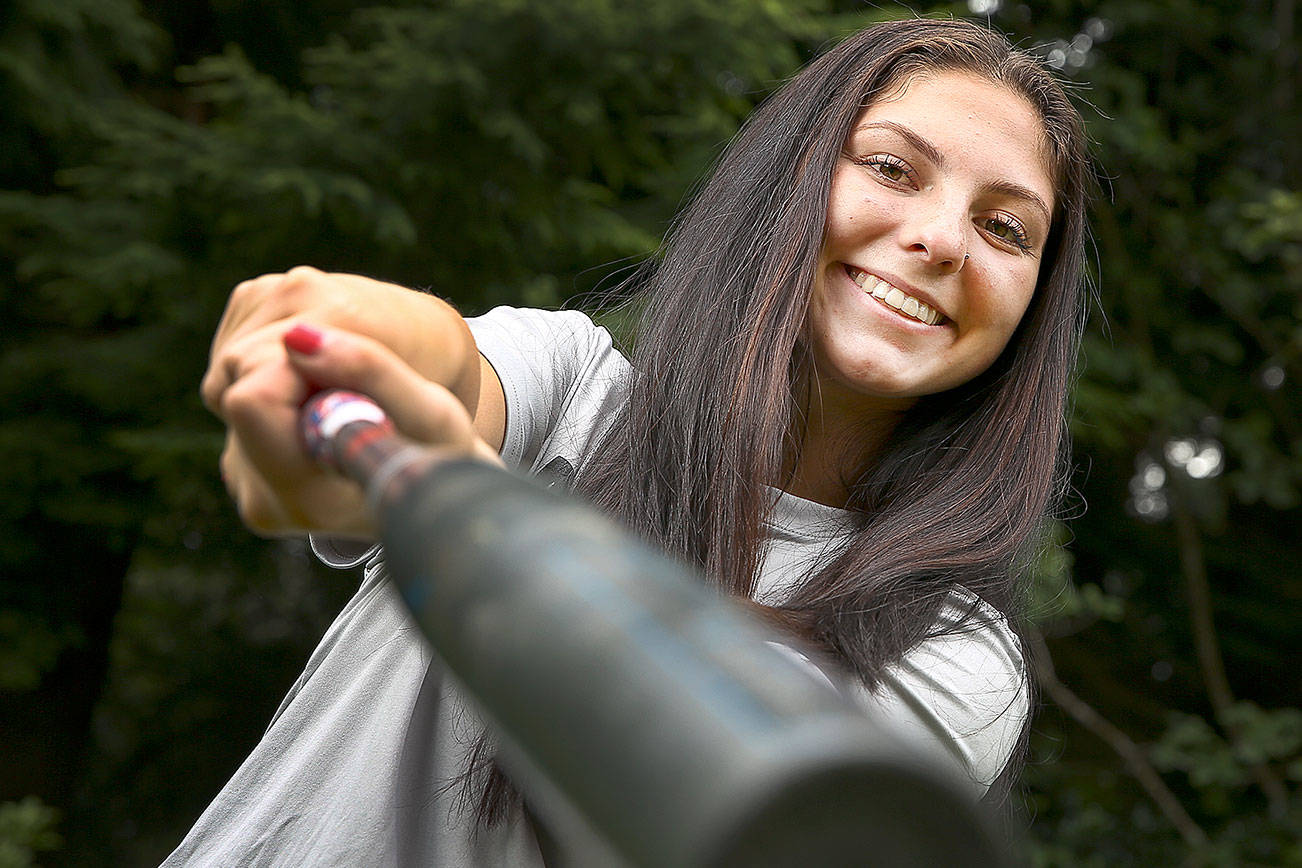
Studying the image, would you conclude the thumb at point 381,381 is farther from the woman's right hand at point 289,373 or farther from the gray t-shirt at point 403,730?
the gray t-shirt at point 403,730

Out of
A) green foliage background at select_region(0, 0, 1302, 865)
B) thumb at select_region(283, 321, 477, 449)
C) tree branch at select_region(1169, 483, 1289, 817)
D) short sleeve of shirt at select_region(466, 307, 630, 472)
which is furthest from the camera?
tree branch at select_region(1169, 483, 1289, 817)

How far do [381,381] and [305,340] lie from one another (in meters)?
0.06

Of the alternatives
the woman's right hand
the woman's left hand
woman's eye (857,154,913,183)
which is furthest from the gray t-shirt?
woman's eye (857,154,913,183)

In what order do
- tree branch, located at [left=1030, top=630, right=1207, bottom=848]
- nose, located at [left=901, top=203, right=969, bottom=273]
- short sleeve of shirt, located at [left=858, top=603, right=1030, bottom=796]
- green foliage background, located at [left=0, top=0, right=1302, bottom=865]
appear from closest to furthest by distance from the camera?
1. short sleeve of shirt, located at [left=858, top=603, right=1030, bottom=796]
2. nose, located at [left=901, top=203, right=969, bottom=273]
3. green foliage background, located at [left=0, top=0, right=1302, bottom=865]
4. tree branch, located at [left=1030, top=630, right=1207, bottom=848]

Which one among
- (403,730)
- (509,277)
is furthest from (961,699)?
(509,277)

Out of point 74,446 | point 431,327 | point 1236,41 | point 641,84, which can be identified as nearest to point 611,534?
point 431,327

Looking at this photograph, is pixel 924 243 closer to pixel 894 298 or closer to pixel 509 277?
pixel 894 298

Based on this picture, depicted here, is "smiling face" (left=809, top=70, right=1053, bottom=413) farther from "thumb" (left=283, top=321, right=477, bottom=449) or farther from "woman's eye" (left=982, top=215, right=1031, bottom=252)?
"thumb" (left=283, top=321, right=477, bottom=449)

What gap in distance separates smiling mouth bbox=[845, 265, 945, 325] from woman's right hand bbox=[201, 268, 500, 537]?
56 cm

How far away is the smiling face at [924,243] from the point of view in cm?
139

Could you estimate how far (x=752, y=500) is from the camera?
134 cm

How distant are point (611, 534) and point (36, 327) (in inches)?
213

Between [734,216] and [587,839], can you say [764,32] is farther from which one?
[587,839]

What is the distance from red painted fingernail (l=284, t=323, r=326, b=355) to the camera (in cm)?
71
